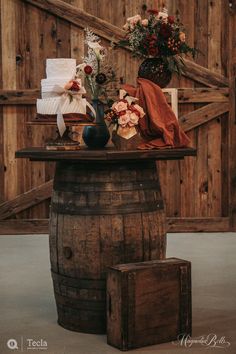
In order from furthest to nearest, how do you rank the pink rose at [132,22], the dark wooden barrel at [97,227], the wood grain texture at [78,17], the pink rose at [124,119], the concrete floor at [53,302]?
the wood grain texture at [78,17] → the pink rose at [132,22] → the pink rose at [124,119] → the dark wooden barrel at [97,227] → the concrete floor at [53,302]

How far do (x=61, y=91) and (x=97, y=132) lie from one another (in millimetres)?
328

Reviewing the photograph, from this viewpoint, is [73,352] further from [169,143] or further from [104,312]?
[169,143]

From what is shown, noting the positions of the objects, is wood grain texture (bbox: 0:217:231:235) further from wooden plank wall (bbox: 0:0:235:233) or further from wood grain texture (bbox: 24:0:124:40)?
wood grain texture (bbox: 24:0:124:40)

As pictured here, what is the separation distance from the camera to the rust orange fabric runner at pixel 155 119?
4.61 meters

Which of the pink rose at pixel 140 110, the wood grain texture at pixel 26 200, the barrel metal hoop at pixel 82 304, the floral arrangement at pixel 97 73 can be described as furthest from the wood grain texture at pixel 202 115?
the barrel metal hoop at pixel 82 304

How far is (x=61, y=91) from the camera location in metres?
4.59

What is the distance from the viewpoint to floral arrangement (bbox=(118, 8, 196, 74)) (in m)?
4.86

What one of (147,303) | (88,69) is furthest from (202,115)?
(147,303)

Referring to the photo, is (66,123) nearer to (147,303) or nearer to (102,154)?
(102,154)

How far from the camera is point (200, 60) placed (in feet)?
25.2

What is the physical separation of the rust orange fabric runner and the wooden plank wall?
298 centimetres

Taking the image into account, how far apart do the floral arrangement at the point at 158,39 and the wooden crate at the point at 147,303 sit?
134cm

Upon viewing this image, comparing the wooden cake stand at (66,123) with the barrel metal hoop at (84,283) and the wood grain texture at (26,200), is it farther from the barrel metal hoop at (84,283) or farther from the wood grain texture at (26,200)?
the wood grain texture at (26,200)

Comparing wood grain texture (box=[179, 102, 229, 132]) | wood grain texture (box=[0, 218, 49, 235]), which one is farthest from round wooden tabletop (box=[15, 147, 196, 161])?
wood grain texture (box=[0, 218, 49, 235])
